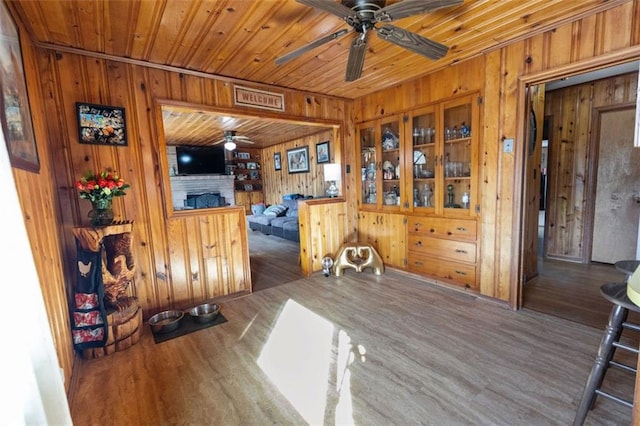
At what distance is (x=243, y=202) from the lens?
9.23 metres

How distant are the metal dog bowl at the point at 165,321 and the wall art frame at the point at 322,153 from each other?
4552mm

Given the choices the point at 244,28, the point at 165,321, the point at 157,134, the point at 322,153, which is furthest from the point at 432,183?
the point at 322,153

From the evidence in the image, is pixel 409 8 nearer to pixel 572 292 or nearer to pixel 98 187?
pixel 98 187

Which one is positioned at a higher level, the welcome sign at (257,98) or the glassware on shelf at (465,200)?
the welcome sign at (257,98)

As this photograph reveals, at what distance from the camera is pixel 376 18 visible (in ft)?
5.75

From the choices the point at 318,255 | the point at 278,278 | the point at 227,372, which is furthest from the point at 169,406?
the point at 318,255

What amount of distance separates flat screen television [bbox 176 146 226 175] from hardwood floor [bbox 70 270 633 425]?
599 cm

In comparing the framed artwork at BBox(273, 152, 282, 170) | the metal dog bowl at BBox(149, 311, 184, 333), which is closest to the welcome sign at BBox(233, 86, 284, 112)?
the metal dog bowl at BBox(149, 311, 184, 333)

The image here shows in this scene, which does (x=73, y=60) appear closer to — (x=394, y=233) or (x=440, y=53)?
(x=440, y=53)

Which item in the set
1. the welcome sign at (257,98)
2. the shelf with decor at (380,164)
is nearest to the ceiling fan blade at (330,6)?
the welcome sign at (257,98)

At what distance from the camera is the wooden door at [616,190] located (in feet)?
12.3

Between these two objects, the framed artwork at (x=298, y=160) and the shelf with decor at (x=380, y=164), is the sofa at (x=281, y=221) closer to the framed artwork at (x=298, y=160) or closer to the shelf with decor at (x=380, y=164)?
the framed artwork at (x=298, y=160)

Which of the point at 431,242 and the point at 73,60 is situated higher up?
the point at 73,60

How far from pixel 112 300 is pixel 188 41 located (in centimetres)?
219
